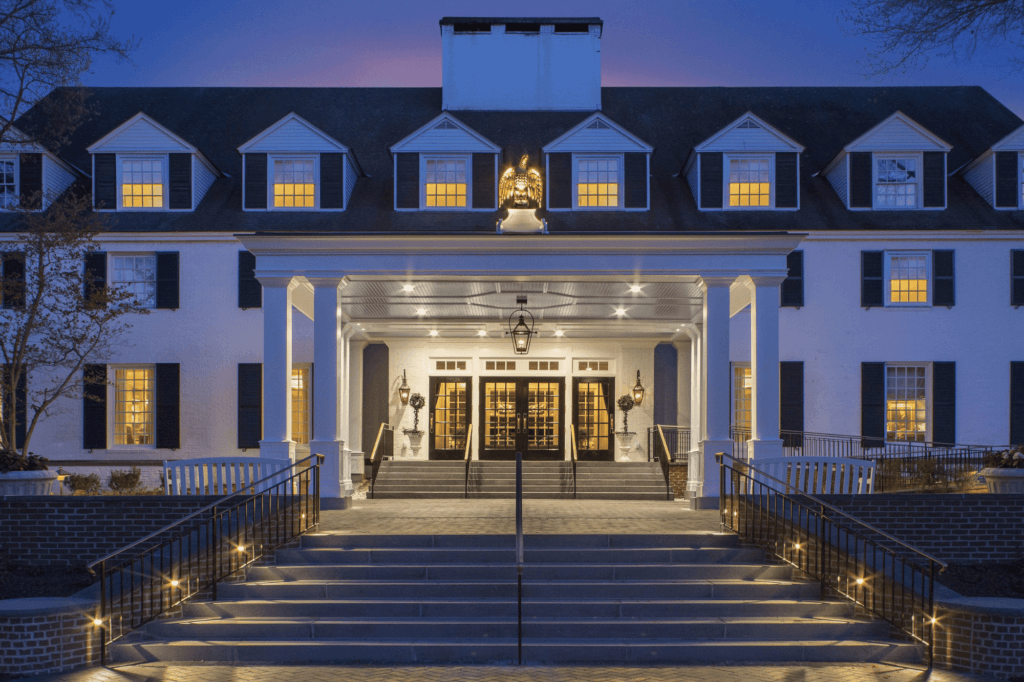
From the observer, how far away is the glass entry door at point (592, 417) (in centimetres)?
2309

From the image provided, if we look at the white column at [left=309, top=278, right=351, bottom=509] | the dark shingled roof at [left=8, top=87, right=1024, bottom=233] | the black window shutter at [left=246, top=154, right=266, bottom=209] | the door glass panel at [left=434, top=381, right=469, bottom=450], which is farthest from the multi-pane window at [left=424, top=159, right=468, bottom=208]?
the white column at [left=309, top=278, right=351, bottom=509]

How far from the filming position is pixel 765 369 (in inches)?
545

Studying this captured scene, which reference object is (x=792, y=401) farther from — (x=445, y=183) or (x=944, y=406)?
(x=445, y=183)

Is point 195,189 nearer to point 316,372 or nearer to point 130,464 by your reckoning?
point 130,464

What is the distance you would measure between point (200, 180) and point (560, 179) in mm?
8478

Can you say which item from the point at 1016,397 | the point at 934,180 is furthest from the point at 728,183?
the point at 1016,397

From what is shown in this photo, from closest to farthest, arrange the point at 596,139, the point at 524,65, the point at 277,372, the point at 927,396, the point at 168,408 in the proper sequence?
1. the point at 277,372
2. the point at 596,139
3. the point at 168,408
4. the point at 927,396
5. the point at 524,65

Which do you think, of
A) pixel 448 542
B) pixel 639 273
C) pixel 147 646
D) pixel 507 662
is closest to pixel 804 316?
pixel 639 273

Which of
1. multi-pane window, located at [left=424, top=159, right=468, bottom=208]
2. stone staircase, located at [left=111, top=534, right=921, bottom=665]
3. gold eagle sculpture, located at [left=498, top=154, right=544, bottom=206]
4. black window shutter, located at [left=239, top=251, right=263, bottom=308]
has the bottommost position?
stone staircase, located at [left=111, top=534, right=921, bottom=665]

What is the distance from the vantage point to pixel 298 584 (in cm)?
928

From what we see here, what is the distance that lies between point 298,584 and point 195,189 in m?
14.1

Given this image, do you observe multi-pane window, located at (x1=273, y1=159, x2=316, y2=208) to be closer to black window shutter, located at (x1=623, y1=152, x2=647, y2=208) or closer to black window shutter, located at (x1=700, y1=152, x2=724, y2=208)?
black window shutter, located at (x1=623, y1=152, x2=647, y2=208)

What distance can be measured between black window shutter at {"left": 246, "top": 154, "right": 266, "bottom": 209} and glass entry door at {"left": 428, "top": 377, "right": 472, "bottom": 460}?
19.9ft

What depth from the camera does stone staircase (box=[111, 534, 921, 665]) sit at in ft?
26.7
